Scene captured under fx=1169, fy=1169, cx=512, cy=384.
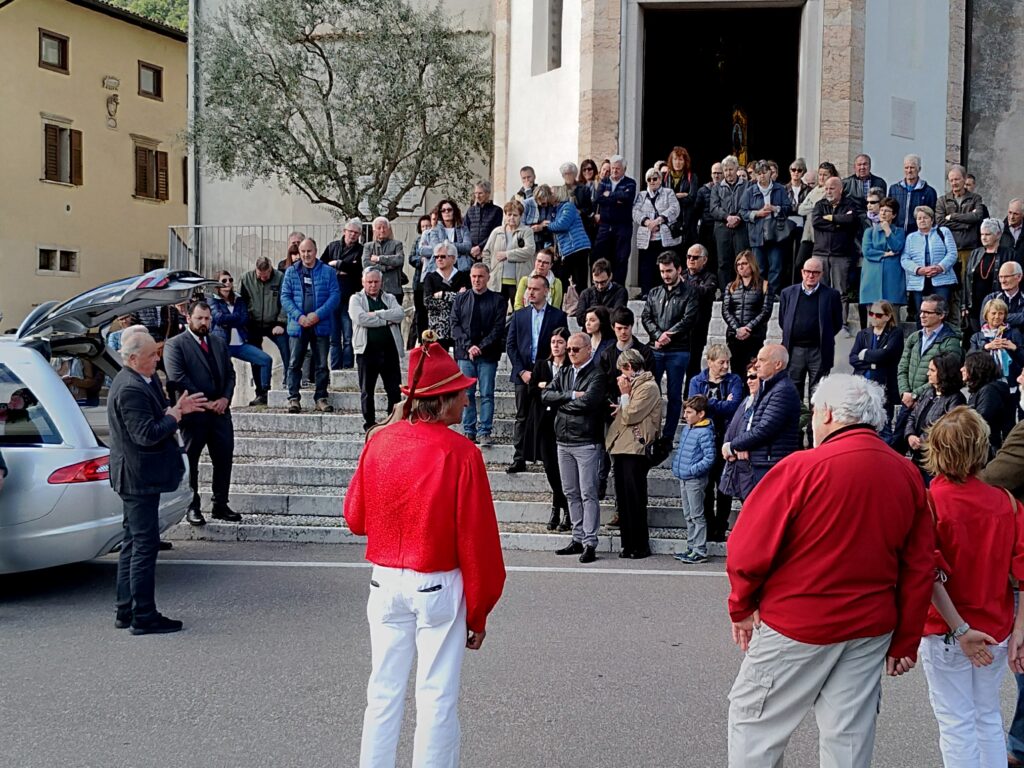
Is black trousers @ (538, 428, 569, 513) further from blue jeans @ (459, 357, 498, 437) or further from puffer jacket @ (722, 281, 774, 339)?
puffer jacket @ (722, 281, 774, 339)

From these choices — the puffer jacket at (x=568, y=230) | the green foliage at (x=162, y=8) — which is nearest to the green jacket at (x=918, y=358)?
the puffer jacket at (x=568, y=230)

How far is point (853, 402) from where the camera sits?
13.5 feet

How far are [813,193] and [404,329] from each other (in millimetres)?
6124

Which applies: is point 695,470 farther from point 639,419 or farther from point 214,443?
point 214,443

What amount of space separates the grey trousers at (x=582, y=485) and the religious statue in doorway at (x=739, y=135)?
49.5ft

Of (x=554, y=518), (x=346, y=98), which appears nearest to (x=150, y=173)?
(x=346, y=98)

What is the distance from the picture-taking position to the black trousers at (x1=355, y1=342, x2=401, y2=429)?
12734 millimetres

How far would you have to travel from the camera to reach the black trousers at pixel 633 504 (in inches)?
392

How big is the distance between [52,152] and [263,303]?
21.0 metres

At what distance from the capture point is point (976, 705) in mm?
4508

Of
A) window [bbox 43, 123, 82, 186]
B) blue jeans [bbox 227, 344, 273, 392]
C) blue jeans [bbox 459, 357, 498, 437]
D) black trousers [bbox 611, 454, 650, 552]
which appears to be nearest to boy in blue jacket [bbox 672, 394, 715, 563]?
black trousers [bbox 611, 454, 650, 552]

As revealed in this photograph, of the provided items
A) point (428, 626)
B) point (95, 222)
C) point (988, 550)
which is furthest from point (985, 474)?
point (95, 222)

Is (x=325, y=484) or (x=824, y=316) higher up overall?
(x=824, y=316)

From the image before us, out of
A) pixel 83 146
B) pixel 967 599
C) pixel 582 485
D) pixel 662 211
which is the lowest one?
pixel 582 485
